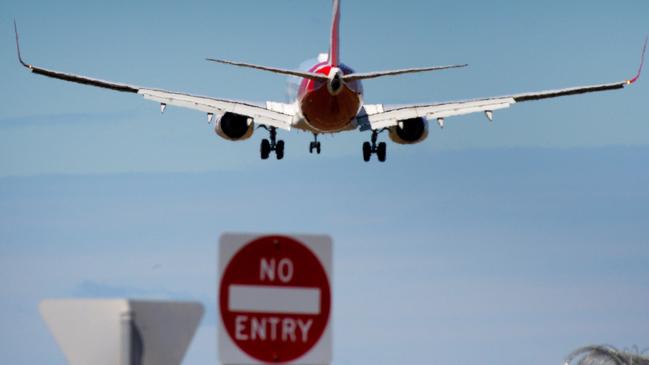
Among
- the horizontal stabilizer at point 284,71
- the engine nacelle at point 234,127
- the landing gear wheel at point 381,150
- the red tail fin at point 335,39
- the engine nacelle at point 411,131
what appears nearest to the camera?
the horizontal stabilizer at point 284,71

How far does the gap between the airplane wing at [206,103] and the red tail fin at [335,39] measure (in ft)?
10.7

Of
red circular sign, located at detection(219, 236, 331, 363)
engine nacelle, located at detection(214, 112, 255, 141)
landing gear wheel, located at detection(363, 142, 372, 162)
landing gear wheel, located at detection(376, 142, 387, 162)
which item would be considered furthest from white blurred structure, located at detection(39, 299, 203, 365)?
landing gear wheel, located at detection(363, 142, 372, 162)

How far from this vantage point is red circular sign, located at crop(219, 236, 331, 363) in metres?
13.2

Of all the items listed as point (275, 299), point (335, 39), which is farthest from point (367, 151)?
point (275, 299)

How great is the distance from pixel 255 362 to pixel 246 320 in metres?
0.35

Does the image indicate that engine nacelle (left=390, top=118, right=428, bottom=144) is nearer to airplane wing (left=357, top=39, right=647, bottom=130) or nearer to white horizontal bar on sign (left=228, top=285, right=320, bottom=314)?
airplane wing (left=357, top=39, right=647, bottom=130)

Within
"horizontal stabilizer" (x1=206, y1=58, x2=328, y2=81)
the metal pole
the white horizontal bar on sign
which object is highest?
"horizontal stabilizer" (x1=206, y1=58, x2=328, y2=81)

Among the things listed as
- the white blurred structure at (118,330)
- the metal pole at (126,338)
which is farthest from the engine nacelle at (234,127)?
the metal pole at (126,338)

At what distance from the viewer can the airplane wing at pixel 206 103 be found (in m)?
80.9

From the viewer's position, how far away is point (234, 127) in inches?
3172

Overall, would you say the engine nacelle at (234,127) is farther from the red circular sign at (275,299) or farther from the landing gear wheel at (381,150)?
the red circular sign at (275,299)

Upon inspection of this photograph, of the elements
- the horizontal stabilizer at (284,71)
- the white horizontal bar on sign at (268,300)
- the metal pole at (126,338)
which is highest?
the horizontal stabilizer at (284,71)

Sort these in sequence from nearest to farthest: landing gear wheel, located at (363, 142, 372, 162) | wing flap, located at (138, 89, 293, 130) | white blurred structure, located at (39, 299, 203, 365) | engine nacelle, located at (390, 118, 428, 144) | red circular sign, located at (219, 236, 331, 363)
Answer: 1. white blurred structure, located at (39, 299, 203, 365)
2. red circular sign, located at (219, 236, 331, 363)
3. wing flap, located at (138, 89, 293, 130)
4. engine nacelle, located at (390, 118, 428, 144)
5. landing gear wheel, located at (363, 142, 372, 162)

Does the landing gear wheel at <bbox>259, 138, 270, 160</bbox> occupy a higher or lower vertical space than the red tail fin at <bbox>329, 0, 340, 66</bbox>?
lower
